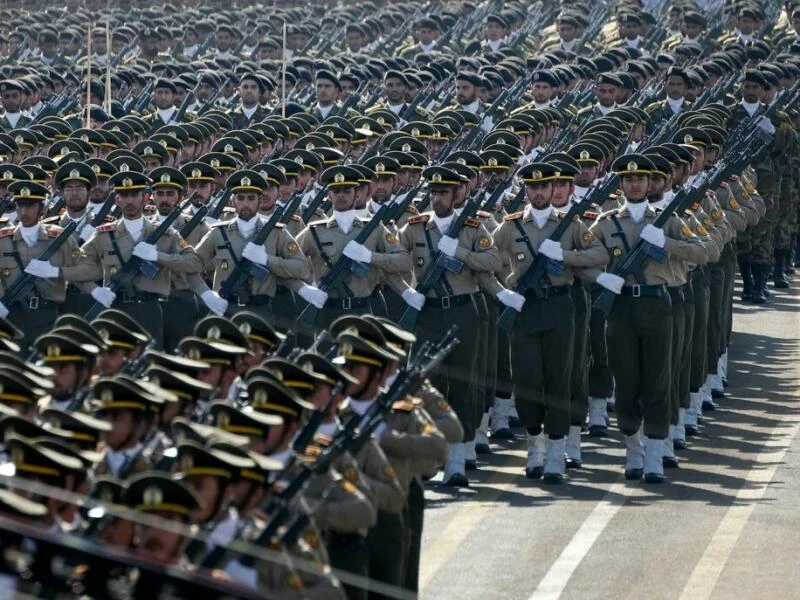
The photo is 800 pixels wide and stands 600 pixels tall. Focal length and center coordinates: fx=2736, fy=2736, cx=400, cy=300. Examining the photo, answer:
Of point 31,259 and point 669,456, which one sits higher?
point 31,259

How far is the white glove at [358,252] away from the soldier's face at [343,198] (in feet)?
2.27

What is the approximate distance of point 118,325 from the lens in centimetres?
1249

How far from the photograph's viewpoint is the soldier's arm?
692 inches

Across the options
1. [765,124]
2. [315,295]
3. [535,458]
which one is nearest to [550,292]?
[535,458]

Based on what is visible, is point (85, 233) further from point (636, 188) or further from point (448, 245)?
point (636, 188)

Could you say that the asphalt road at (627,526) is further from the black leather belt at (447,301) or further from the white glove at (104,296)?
the white glove at (104,296)

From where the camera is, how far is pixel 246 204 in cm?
1806

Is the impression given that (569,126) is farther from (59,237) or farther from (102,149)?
(59,237)

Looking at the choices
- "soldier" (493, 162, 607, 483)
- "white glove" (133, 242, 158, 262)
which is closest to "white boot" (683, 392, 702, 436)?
"soldier" (493, 162, 607, 483)

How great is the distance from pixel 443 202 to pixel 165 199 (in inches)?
79.1

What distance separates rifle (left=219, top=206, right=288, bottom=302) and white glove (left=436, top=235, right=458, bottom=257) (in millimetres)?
1274

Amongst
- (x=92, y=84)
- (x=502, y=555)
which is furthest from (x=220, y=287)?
(x=92, y=84)

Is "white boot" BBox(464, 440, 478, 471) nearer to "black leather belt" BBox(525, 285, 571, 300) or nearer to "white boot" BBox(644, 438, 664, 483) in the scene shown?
"black leather belt" BBox(525, 285, 571, 300)

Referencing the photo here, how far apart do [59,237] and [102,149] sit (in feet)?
18.5
